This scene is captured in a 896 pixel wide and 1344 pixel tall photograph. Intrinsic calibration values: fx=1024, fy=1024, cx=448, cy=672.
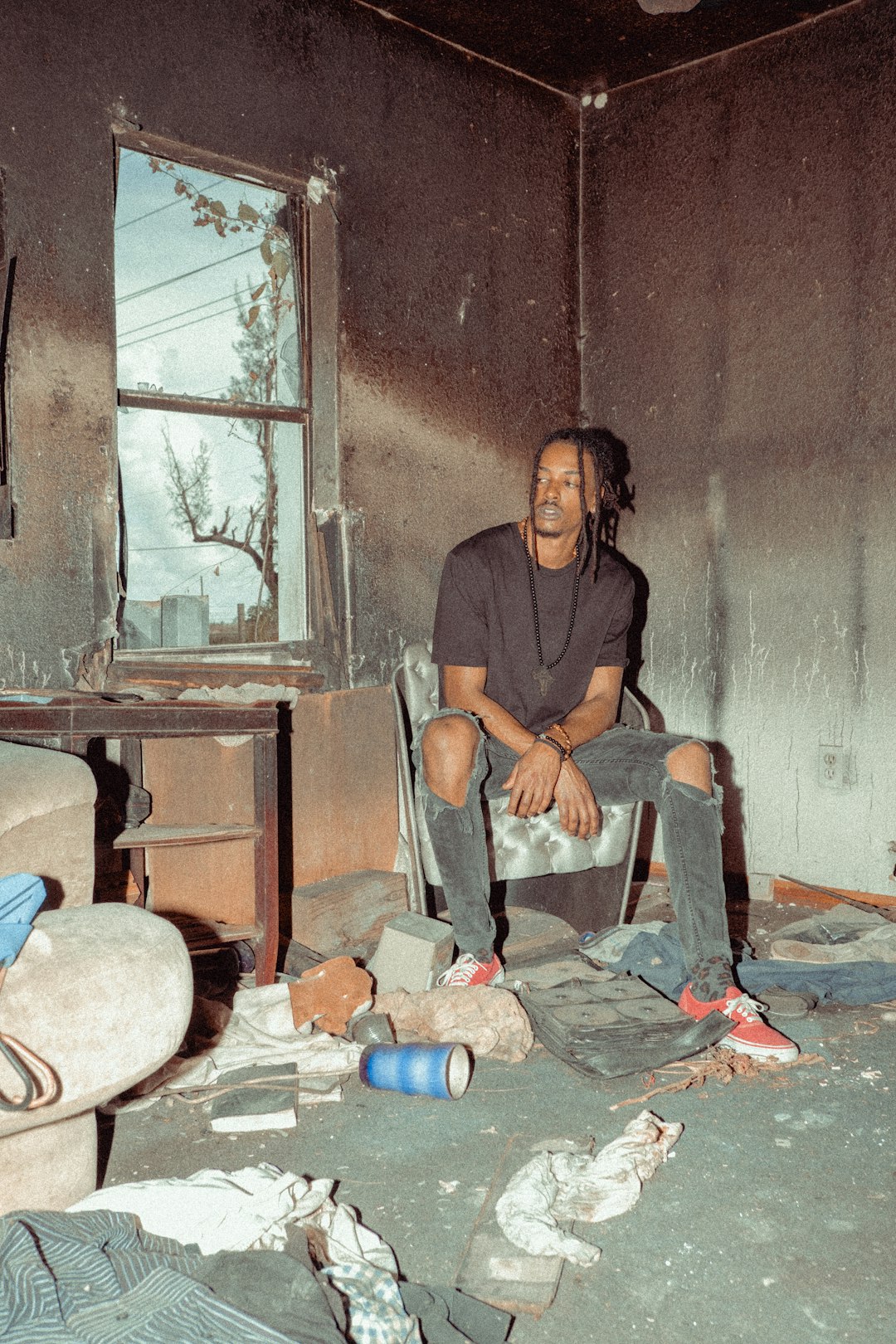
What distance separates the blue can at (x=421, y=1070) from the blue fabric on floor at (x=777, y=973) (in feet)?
2.31

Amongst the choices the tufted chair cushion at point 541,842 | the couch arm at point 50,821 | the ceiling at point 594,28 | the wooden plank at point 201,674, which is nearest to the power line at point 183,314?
the wooden plank at point 201,674

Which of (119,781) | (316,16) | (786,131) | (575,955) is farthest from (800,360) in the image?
(119,781)

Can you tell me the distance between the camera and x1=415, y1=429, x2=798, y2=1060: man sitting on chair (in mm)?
2631

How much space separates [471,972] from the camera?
107 inches

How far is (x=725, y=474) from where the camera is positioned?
4082mm

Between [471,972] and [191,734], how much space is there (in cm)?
98

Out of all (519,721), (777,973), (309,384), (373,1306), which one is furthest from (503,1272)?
(309,384)

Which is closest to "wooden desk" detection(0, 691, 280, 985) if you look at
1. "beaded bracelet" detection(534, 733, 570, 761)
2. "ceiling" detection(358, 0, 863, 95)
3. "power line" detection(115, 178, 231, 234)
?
"beaded bracelet" detection(534, 733, 570, 761)

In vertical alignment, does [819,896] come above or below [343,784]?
below

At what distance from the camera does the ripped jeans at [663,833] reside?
2600 mm

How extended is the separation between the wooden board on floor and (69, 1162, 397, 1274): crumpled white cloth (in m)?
0.13

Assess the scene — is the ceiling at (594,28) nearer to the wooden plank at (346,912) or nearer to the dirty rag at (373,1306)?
the wooden plank at (346,912)

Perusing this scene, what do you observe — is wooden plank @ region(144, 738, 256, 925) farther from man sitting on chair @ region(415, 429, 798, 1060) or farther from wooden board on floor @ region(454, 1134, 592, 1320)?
wooden board on floor @ region(454, 1134, 592, 1320)

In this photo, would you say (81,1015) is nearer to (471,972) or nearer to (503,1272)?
(503,1272)
